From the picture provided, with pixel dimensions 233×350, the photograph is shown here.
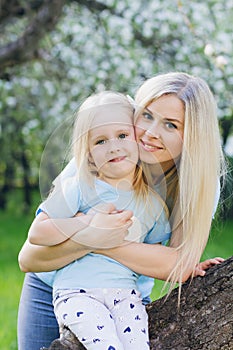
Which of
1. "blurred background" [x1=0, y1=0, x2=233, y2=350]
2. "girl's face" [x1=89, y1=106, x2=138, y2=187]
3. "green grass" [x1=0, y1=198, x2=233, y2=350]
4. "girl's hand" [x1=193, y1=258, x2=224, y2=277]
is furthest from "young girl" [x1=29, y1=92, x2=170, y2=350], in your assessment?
"blurred background" [x1=0, y1=0, x2=233, y2=350]

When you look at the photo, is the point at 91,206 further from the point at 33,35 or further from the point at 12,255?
the point at 12,255

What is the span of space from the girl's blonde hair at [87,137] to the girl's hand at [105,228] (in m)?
0.09

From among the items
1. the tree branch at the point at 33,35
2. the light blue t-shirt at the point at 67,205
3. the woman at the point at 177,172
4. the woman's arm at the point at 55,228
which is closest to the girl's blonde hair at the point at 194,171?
the woman at the point at 177,172

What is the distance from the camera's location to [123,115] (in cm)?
208

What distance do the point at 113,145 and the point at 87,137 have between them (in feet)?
0.33

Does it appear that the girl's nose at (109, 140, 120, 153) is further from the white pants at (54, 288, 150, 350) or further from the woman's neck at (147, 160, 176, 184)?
the white pants at (54, 288, 150, 350)

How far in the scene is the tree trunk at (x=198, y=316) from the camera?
2051 millimetres

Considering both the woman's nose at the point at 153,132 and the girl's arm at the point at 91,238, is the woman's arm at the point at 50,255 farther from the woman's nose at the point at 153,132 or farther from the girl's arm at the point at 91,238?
the woman's nose at the point at 153,132

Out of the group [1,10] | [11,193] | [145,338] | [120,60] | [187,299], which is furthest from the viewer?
[11,193]

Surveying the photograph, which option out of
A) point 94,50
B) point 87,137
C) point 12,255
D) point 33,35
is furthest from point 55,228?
point 12,255

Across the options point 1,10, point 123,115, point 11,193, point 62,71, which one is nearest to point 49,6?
point 1,10

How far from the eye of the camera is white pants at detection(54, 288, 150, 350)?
6.30 ft

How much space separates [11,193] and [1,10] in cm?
574

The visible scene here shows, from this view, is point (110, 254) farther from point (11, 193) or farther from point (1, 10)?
point (11, 193)
